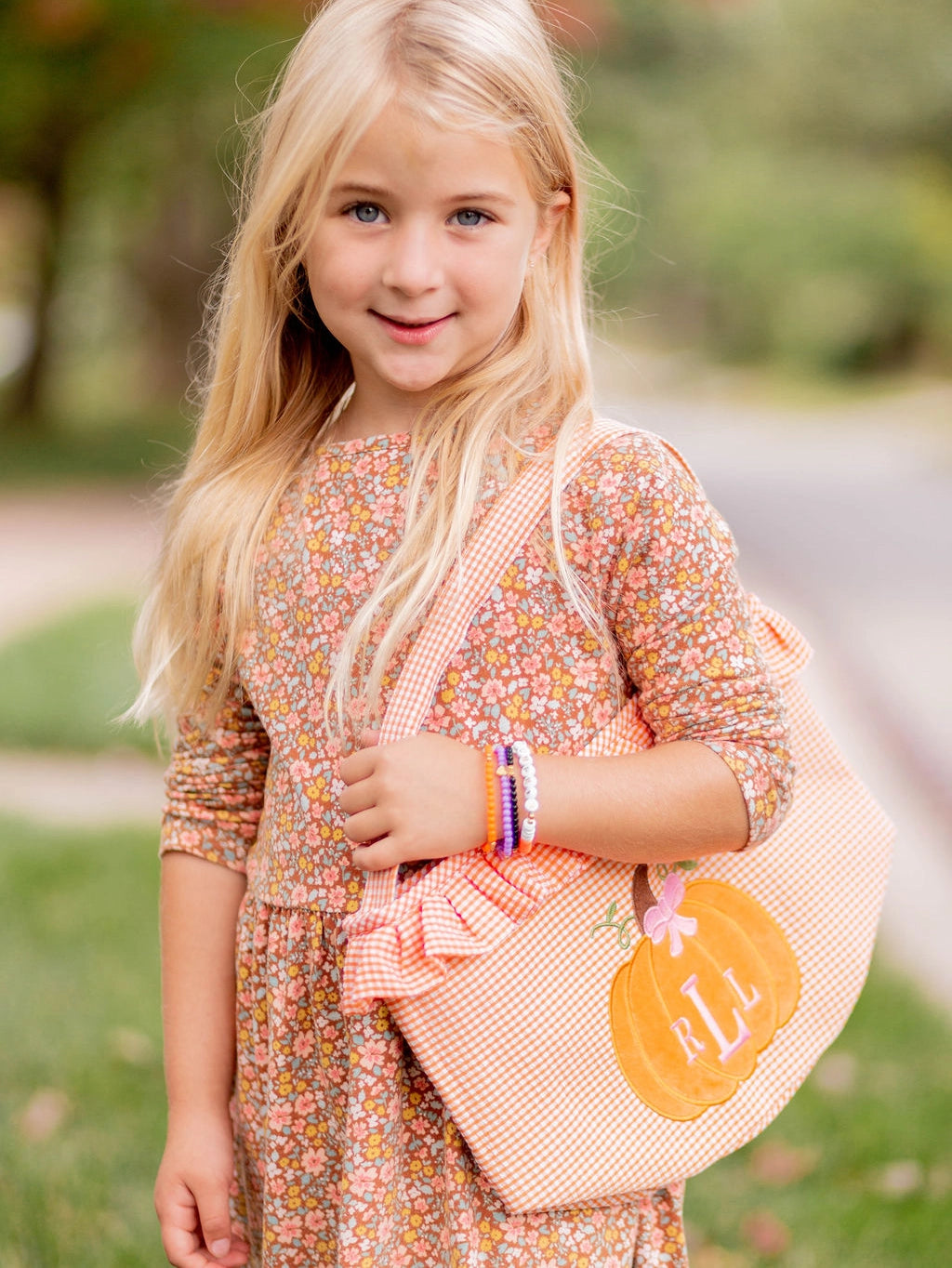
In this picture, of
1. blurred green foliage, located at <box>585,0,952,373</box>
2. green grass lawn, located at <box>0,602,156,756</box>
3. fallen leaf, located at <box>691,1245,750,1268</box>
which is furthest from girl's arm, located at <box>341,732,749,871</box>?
blurred green foliage, located at <box>585,0,952,373</box>

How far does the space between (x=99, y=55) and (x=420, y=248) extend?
42.1 ft

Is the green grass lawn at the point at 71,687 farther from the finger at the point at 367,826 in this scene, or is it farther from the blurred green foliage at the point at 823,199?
the blurred green foliage at the point at 823,199

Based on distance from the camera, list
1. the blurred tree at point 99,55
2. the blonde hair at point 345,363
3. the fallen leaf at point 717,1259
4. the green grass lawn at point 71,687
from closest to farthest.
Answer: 1. the blonde hair at point 345,363
2. the fallen leaf at point 717,1259
3. the green grass lawn at point 71,687
4. the blurred tree at point 99,55

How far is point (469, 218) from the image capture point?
1.48 m

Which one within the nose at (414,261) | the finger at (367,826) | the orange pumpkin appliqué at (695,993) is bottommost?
the orange pumpkin appliqué at (695,993)

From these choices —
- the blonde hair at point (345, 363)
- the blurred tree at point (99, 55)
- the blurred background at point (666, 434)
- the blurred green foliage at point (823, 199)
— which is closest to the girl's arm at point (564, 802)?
the blonde hair at point (345, 363)

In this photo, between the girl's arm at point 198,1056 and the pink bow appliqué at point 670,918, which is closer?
the pink bow appliqué at point 670,918

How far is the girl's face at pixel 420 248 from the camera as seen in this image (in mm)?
1438

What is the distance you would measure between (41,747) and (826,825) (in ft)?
14.2

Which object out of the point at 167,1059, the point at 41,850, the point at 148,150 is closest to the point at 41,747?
the point at 41,850

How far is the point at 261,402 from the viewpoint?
1729 millimetres

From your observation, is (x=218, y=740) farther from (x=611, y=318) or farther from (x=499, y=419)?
(x=611, y=318)

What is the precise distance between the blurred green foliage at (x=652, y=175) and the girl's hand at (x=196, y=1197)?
1.27 meters

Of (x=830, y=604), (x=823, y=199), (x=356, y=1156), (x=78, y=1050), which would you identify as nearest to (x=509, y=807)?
(x=356, y=1156)
